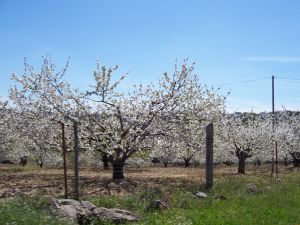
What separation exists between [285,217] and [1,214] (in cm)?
604

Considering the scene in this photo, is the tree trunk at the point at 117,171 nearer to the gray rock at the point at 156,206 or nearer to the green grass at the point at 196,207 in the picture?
the green grass at the point at 196,207

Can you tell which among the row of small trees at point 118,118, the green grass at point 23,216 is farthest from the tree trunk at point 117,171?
the green grass at point 23,216

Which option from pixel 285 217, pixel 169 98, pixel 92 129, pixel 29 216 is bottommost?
pixel 285 217

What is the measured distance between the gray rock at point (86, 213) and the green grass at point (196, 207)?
25 centimetres

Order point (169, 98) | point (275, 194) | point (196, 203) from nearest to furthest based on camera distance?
1. point (196, 203)
2. point (275, 194)
3. point (169, 98)

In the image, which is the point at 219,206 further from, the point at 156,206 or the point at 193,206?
the point at 156,206

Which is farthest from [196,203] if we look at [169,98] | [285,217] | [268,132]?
[268,132]

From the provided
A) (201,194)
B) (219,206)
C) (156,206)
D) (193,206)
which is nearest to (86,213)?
(156,206)

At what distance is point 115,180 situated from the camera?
51.1ft

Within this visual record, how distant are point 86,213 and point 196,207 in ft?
9.76

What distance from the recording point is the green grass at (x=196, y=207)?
7.67 meters

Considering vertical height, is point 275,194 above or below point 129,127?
below

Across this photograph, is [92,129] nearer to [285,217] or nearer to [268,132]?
[285,217]

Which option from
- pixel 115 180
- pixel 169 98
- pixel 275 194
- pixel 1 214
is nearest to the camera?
pixel 1 214
